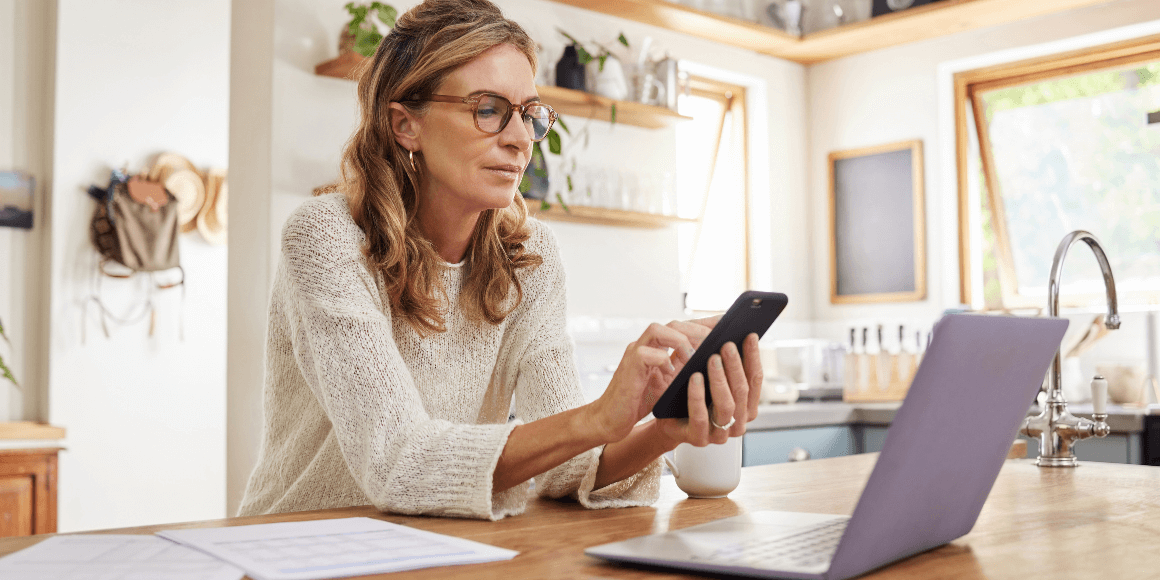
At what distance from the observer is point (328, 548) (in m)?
0.90

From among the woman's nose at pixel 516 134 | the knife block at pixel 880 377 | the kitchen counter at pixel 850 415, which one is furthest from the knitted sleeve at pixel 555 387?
the knife block at pixel 880 377

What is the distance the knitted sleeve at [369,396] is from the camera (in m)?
1.15

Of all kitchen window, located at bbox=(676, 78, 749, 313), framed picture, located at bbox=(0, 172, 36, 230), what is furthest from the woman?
kitchen window, located at bbox=(676, 78, 749, 313)

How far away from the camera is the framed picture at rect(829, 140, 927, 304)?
4609 mm

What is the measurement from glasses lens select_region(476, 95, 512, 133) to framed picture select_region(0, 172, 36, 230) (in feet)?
10.2

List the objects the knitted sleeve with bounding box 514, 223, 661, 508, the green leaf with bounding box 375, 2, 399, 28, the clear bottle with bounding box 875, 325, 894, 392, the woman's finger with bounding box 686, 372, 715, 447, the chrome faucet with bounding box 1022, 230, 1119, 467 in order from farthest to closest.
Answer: the clear bottle with bounding box 875, 325, 894, 392, the green leaf with bounding box 375, 2, 399, 28, the chrome faucet with bounding box 1022, 230, 1119, 467, the knitted sleeve with bounding box 514, 223, 661, 508, the woman's finger with bounding box 686, 372, 715, 447

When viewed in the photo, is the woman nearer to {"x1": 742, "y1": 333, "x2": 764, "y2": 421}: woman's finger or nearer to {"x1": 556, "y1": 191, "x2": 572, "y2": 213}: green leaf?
{"x1": 742, "y1": 333, "x2": 764, "y2": 421}: woman's finger

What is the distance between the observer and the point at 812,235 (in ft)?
16.5

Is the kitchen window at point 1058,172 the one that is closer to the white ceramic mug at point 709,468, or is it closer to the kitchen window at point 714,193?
the kitchen window at point 714,193

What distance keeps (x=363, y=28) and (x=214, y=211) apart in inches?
68.1

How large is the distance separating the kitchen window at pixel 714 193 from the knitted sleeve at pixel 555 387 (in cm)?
312

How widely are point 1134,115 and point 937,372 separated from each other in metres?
3.96

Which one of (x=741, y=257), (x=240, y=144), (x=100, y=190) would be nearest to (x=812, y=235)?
(x=741, y=257)

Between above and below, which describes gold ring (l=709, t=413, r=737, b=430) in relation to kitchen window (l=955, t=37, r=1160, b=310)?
below
